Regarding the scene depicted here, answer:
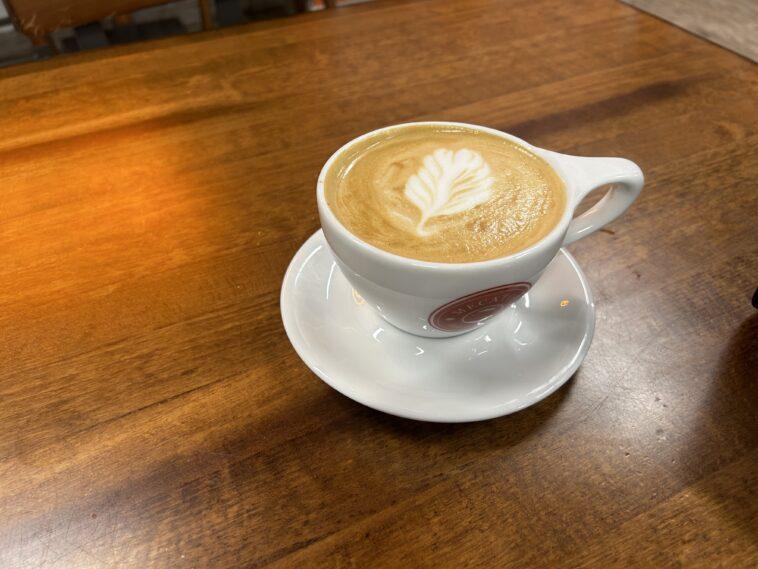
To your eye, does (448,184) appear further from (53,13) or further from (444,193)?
(53,13)

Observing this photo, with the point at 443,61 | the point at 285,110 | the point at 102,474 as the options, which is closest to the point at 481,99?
the point at 443,61

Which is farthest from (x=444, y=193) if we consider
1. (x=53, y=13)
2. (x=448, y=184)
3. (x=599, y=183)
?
(x=53, y=13)

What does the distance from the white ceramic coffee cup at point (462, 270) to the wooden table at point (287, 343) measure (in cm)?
8

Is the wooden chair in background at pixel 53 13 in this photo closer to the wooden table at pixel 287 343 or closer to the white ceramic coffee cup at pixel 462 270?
the wooden table at pixel 287 343

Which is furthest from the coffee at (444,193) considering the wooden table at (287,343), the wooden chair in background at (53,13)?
the wooden chair in background at (53,13)

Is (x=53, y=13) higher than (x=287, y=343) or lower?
higher

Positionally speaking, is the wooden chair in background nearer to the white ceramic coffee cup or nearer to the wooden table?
the wooden table

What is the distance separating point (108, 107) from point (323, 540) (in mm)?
646

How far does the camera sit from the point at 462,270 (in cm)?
42

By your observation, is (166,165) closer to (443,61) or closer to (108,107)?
(108,107)

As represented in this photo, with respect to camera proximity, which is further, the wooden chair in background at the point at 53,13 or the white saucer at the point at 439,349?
the wooden chair in background at the point at 53,13

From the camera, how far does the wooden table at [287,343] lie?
0.41 m

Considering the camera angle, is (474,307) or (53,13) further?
(53,13)

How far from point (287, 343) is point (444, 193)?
0.60 feet
